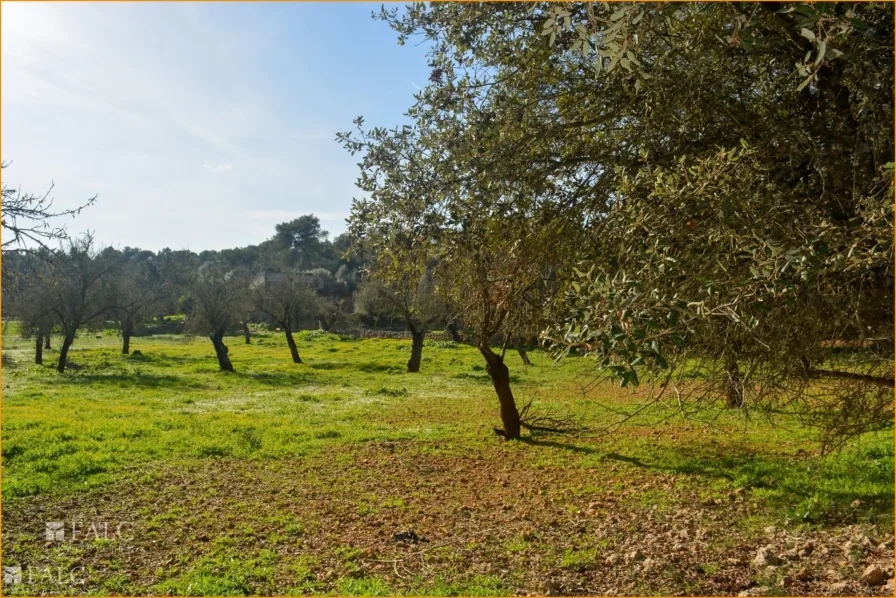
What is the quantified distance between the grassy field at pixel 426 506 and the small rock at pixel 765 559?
0.08 meters

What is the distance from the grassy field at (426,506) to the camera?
595 cm

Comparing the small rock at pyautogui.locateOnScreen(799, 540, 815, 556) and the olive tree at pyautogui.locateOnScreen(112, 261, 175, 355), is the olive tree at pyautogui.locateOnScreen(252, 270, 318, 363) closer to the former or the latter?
the olive tree at pyautogui.locateOnScreen(112, 261, 175, 355)

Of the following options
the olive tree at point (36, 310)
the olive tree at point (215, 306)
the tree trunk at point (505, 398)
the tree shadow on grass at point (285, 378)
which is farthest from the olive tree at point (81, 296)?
the tree trunk at point (505, 398)

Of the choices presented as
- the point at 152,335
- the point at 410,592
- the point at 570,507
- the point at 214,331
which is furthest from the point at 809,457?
the point at 152,335

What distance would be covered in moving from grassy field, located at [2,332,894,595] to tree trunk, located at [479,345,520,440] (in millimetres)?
438

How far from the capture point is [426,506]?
28.4ft

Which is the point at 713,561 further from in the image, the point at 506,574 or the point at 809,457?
the point at 809,457

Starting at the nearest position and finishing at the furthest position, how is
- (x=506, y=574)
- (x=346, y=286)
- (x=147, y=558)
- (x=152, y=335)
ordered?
(x=506, y=574) → (x=147, y=558) → (x=152, y=335) → (x=346, y=286)

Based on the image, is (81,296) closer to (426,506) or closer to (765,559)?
(426,506)

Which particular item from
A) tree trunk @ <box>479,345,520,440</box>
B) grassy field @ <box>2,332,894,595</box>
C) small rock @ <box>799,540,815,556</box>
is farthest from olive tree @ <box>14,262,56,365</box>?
small rock @ <box>799,540,815,556</box>

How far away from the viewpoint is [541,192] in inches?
279

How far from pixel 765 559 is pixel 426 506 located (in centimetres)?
451

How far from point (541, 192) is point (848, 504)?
5635 mm

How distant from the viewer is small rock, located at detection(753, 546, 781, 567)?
5.83 meters
